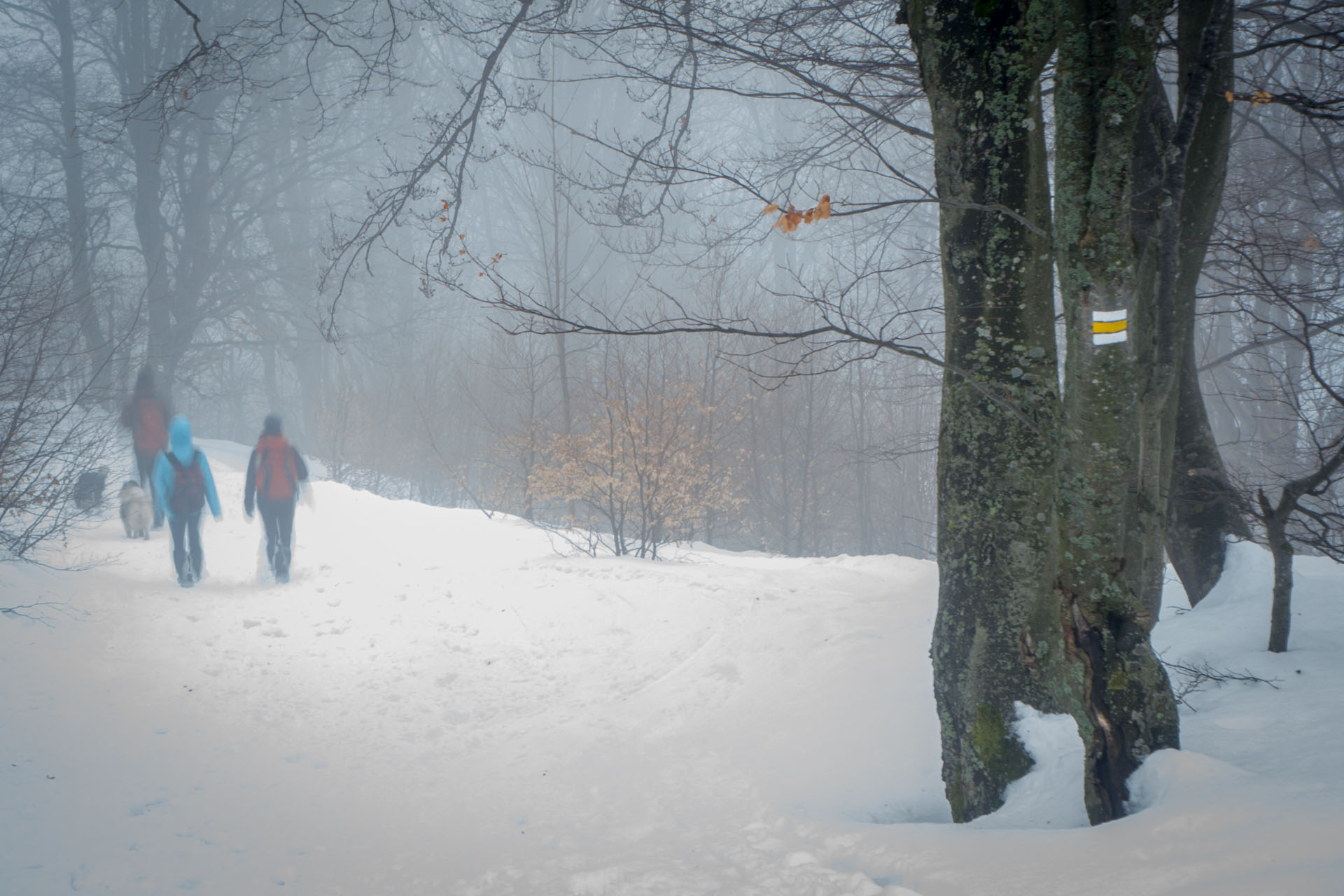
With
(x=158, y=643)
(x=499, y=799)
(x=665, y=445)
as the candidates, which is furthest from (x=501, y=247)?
(x=499, y=799)

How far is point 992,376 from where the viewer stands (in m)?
3.51

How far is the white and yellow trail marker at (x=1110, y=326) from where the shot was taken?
2.63m

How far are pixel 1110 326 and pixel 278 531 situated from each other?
338 inches

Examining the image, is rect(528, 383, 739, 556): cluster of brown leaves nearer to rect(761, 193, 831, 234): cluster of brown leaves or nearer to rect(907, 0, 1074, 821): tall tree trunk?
rect(907, 0, 1074, 821): tall tree trunk

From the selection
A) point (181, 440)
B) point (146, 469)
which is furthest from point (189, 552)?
point (146, 469)

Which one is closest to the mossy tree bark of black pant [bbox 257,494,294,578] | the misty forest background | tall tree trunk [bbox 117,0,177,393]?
the misty forest background

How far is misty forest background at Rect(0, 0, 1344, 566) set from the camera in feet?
22.0

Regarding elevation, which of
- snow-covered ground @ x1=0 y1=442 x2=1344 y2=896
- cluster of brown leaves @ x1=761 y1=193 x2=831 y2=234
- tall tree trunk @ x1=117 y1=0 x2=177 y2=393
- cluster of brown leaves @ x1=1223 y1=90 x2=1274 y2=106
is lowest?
snow-covered ground @ x1=0 y1=442 x2=1344 y2=896

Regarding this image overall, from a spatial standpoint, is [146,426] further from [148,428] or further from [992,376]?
[992,376]

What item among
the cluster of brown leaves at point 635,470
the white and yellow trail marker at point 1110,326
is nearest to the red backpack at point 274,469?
the cluster of brown leaves at point 635,470

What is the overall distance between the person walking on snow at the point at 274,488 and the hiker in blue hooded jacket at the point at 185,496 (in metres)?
0.45

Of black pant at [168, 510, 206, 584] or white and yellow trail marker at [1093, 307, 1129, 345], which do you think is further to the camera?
black pant at [168, 510, 206, 584]

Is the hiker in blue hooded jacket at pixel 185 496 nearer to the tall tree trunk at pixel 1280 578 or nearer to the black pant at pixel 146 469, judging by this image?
the black pant at pixel 146 469

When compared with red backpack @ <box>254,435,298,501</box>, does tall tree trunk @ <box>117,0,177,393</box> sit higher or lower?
higher
